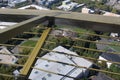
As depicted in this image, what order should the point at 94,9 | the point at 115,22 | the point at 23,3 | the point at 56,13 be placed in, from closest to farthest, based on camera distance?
the point at 115,22
the point at 56,13
the point at 94,9
the point at 23,3

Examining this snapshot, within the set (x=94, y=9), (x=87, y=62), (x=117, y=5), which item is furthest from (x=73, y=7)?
(x=87, y=62)

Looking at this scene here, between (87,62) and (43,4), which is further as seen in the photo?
(43,4)

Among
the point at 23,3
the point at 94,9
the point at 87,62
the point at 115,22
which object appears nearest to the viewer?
the point at 115,22

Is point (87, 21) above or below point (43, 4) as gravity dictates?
above

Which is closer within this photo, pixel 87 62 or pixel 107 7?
pixel 87 62

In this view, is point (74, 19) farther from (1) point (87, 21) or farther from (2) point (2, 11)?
(2) point (2, 11)

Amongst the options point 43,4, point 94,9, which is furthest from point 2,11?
point 43,4

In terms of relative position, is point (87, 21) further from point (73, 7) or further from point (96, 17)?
point (73, 7)

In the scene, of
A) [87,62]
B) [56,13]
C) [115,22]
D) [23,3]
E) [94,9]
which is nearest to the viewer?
[115,22]

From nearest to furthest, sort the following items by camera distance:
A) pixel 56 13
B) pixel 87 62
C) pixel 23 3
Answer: pixel 56 13 < pixel 87 62 < pixel 23 3
